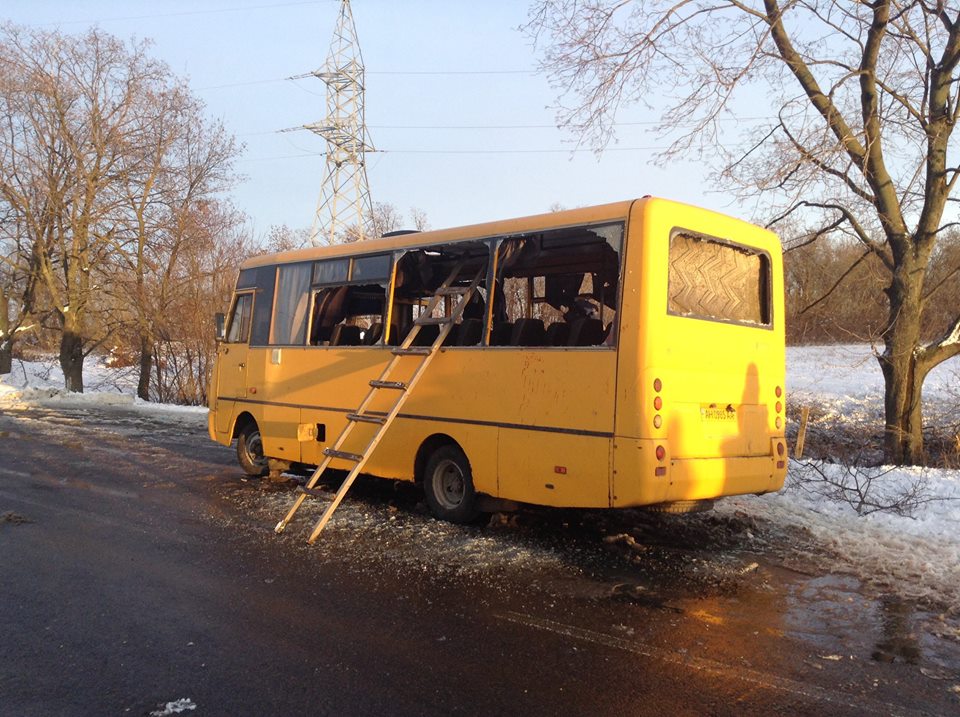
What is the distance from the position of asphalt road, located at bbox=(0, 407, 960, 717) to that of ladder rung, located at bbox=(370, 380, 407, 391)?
4.51ft

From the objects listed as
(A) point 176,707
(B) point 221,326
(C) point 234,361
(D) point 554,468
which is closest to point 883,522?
(D) point 554,468

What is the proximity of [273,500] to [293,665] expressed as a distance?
4683 mm

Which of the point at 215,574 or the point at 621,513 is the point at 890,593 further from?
the point at 215,574

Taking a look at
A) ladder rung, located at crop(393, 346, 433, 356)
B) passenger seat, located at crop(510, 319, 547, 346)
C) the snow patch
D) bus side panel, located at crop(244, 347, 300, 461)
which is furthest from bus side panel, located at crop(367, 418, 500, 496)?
the snow patch

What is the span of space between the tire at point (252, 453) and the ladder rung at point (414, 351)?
10.7ft

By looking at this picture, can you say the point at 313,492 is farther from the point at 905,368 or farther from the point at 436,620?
the point at 905,368

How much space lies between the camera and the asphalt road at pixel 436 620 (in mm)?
3807

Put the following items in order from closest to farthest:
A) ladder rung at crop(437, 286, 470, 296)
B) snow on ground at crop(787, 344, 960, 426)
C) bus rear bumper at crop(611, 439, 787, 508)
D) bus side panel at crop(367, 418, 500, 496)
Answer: bus rear bumper at crop(611, 439, 787, 508) < bus side panel at crop(367, 418, 500, 496) < ladder rung at crop(437, 286, 470, 296) < snow on ground at crop(787, 344, 960, 426)

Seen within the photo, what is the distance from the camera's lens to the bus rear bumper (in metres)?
5.88

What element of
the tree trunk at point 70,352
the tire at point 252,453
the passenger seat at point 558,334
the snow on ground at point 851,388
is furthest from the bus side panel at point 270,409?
the tree trunk at point 70,352

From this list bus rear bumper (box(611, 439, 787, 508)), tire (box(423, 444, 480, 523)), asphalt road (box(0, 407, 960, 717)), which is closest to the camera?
asphalt road (box(0, 407, 960, 717))

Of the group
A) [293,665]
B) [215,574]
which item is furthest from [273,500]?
[293,665]

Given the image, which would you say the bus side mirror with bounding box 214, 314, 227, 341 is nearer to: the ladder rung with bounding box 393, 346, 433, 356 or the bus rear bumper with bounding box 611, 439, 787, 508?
the ladder rung with bounding box 393, 346, 433, 356

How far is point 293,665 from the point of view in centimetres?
417
